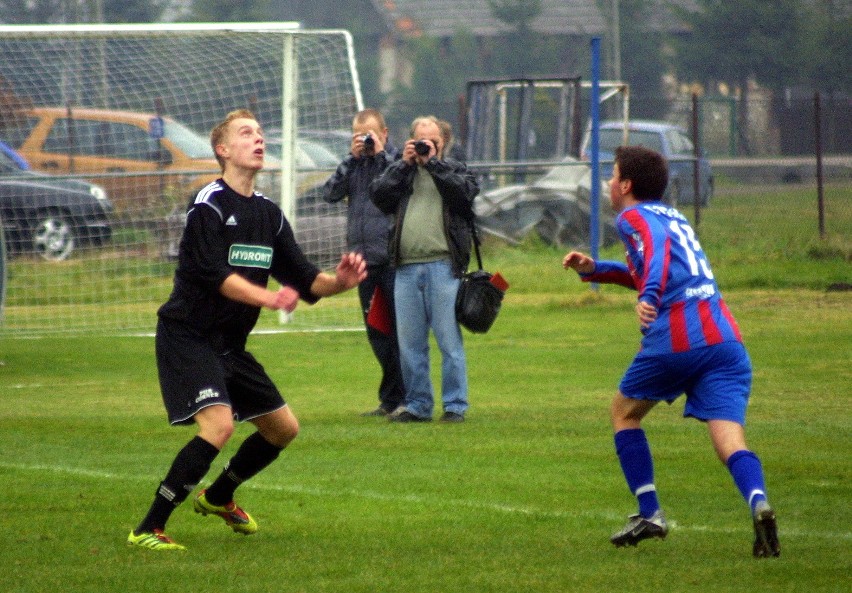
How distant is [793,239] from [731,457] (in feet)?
48.8

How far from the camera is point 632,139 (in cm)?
2750

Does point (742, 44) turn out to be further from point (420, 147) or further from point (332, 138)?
point (420, 147)

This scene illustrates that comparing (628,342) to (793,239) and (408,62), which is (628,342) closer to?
(793,239)

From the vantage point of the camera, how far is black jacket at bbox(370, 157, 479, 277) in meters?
9.62

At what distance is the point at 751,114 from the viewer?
3309 centimetres

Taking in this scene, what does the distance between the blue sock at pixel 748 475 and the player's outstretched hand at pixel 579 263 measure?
1.05m

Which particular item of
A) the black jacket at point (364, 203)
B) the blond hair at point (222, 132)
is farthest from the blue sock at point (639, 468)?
the black jacket at point (364, 203)

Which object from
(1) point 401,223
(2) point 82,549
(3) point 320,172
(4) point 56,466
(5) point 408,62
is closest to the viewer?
(2) point 82,549

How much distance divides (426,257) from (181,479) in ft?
12.9

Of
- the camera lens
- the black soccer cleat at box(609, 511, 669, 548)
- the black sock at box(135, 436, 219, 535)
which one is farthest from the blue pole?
the black sock at box(135, 436, 219, 535)

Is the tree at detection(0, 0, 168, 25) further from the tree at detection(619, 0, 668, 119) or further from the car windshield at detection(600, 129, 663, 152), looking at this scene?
the car windshield at detection(600, 129, 663, 152)

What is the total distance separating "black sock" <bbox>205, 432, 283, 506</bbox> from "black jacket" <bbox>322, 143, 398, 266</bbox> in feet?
12.3

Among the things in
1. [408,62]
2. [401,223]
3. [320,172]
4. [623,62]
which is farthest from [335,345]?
[408,62]

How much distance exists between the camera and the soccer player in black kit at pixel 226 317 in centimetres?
614
